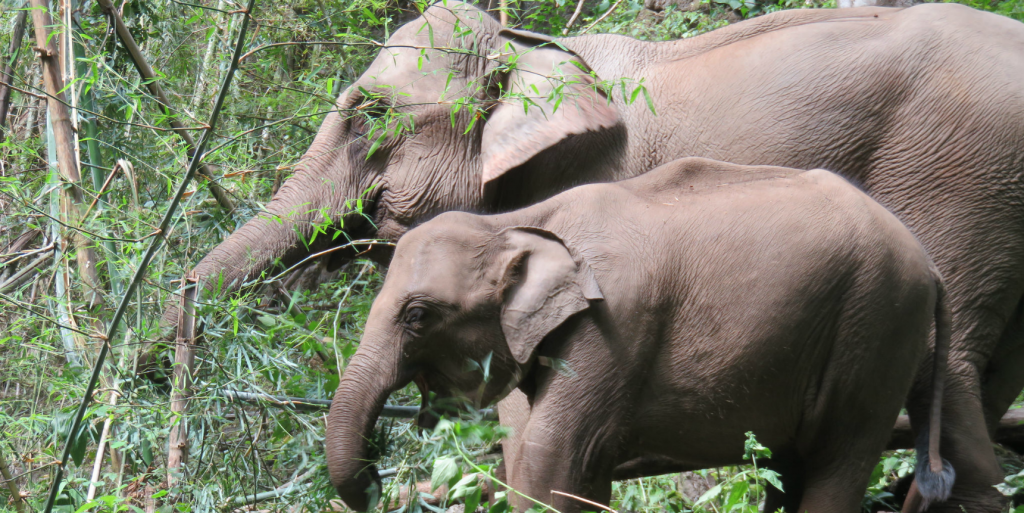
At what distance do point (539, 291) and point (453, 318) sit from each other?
0.86 feet

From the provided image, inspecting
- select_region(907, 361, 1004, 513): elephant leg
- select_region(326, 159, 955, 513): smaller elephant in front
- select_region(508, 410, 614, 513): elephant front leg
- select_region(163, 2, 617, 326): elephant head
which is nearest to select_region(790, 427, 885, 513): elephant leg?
select_region(326, 159, 955, 513): smaller elephant in front

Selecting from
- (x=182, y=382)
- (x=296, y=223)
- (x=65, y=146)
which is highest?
(x=65, y=146)

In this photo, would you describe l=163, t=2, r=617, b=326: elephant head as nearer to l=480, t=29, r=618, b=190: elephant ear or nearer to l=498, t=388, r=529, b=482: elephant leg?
l=480, t=29, r=618, b=190: elephant ear

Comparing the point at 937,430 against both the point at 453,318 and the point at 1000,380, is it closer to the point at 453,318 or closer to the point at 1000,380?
the point at 1000,380

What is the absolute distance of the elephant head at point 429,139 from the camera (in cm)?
369

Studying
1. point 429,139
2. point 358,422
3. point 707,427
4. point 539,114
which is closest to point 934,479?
point 707,427

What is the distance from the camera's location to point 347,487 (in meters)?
2.70

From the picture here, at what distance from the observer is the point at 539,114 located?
3695 millimetres

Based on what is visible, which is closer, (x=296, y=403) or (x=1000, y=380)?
(x=296, y=403)

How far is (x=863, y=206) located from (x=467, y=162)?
163 centimetres

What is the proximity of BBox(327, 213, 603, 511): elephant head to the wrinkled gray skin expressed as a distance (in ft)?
1.58

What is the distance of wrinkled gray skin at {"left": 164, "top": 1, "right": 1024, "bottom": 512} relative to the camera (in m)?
3.29

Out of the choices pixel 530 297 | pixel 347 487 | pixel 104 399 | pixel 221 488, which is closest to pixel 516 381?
pixel 530 297

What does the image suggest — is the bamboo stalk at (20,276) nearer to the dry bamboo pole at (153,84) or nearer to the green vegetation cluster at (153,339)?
the green vegetation cluster at (153,339)
